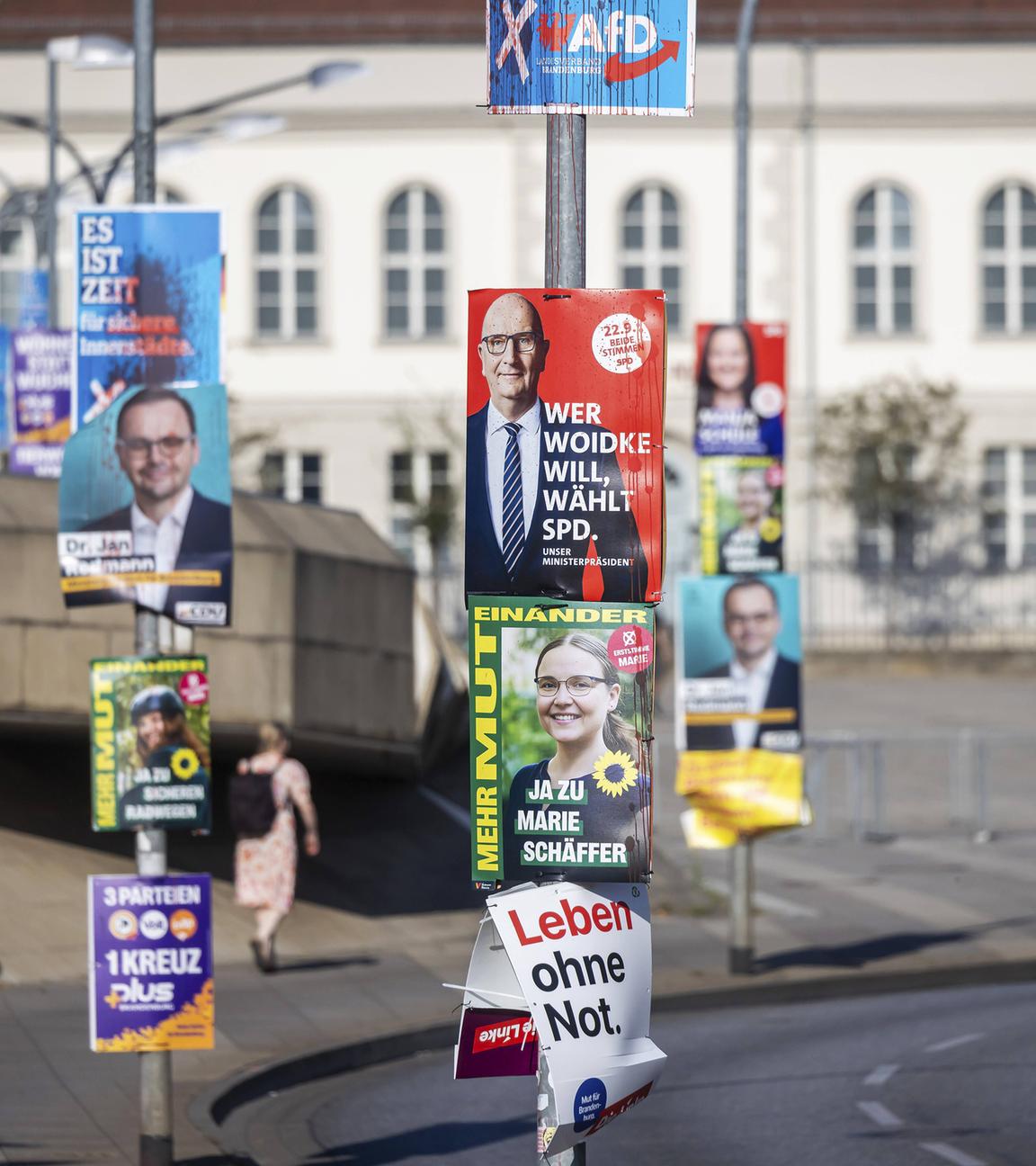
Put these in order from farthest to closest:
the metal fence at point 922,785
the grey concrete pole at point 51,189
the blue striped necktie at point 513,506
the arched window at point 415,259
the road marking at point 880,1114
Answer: the arched window at point 415,259, the metal fence at point 922,785, the grey concrete pole at point 51,189, the road marking at point 880,1114, the blue striped necktie at point 513,506

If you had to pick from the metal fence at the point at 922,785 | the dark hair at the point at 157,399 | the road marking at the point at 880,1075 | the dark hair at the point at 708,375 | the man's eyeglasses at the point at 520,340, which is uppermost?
the dark hair at the point at 708,375

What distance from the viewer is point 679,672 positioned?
1706 cm

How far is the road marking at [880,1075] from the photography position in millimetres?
13281

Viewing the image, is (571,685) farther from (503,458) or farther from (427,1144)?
(427,1144)

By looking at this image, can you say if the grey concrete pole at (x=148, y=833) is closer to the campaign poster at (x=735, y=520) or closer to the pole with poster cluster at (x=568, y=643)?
the pole with poster cluster at (x=568, y=643)

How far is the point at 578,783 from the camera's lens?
24.6 ft

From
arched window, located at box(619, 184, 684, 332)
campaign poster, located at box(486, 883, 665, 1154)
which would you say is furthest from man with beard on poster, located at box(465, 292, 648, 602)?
arched window, located at box(619, 184, 684, 332)

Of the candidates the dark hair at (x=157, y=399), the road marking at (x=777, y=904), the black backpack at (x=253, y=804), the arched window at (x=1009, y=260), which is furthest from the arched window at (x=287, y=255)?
the dark hair at (x=157, y=399)

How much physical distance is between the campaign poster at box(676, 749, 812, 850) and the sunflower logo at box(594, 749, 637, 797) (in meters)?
9.72

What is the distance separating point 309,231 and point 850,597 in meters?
12.3

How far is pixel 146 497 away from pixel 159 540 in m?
0.21

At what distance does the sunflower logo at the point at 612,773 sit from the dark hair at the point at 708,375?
1010 centimetres

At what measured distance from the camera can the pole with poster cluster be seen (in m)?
7.47

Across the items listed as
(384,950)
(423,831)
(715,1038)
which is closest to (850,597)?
(423,831)
